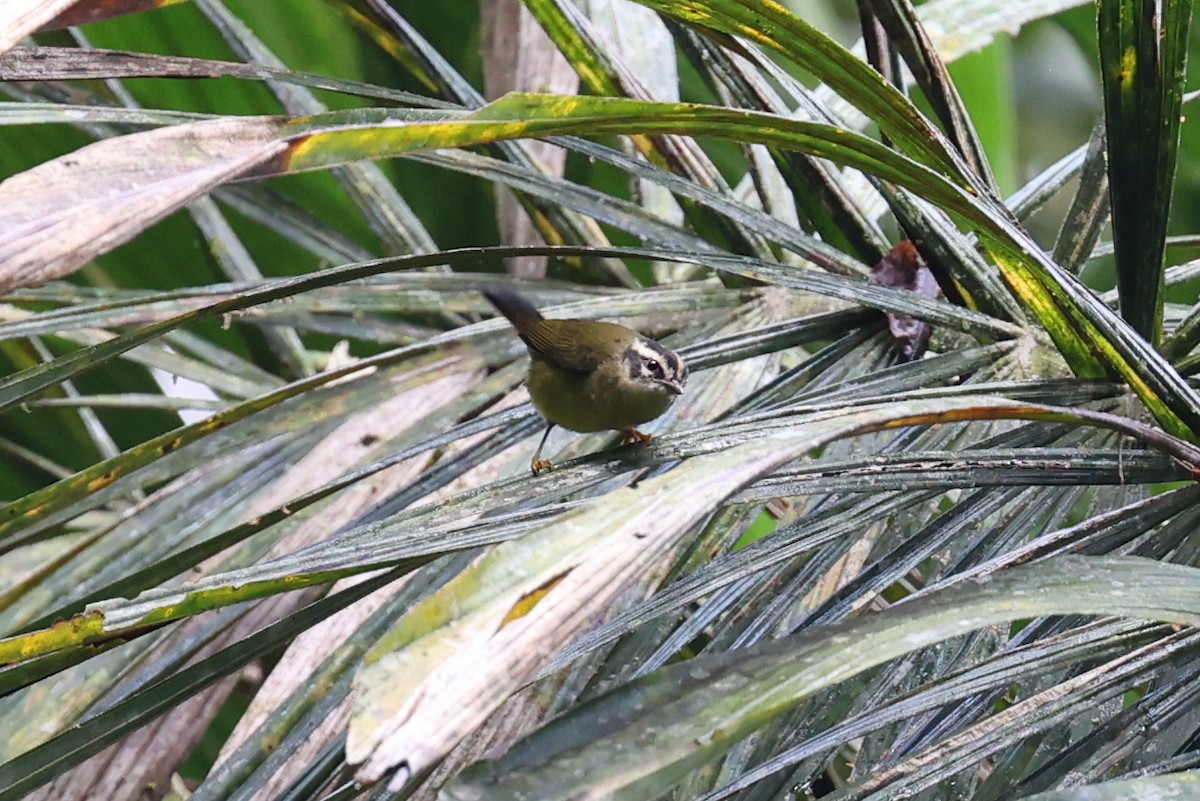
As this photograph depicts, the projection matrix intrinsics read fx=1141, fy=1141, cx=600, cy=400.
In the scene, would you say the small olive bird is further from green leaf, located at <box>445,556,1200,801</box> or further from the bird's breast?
green leaf, located at <box>445,556,1200,801</box>

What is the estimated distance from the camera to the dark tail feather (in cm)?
152

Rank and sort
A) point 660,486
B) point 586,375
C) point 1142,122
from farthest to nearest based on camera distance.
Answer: point 586,375 < point 1142,122 < point 660,486

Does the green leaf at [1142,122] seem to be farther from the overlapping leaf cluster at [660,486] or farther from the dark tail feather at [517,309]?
the dark tail feather at [517,309]

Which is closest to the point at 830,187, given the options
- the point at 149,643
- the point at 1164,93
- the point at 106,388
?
the point at 1164,93

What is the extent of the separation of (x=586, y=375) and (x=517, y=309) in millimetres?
128

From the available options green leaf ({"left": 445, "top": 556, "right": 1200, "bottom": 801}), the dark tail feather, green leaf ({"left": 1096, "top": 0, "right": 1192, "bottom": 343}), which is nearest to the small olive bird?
the dark tail feather

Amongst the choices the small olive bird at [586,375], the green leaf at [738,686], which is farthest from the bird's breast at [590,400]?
the green leaf at [738,686]

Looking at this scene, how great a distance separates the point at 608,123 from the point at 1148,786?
1.44 ft

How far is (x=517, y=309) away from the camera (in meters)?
1.52

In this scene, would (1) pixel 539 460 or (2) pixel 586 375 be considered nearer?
(1) pixel 539 460

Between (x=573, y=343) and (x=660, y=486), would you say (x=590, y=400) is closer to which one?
(x=573, y=343)

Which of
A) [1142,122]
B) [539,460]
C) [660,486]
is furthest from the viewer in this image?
[539,460]

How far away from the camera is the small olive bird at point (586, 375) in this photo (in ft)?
4.82

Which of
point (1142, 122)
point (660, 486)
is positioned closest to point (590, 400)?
point (1142, 122)
